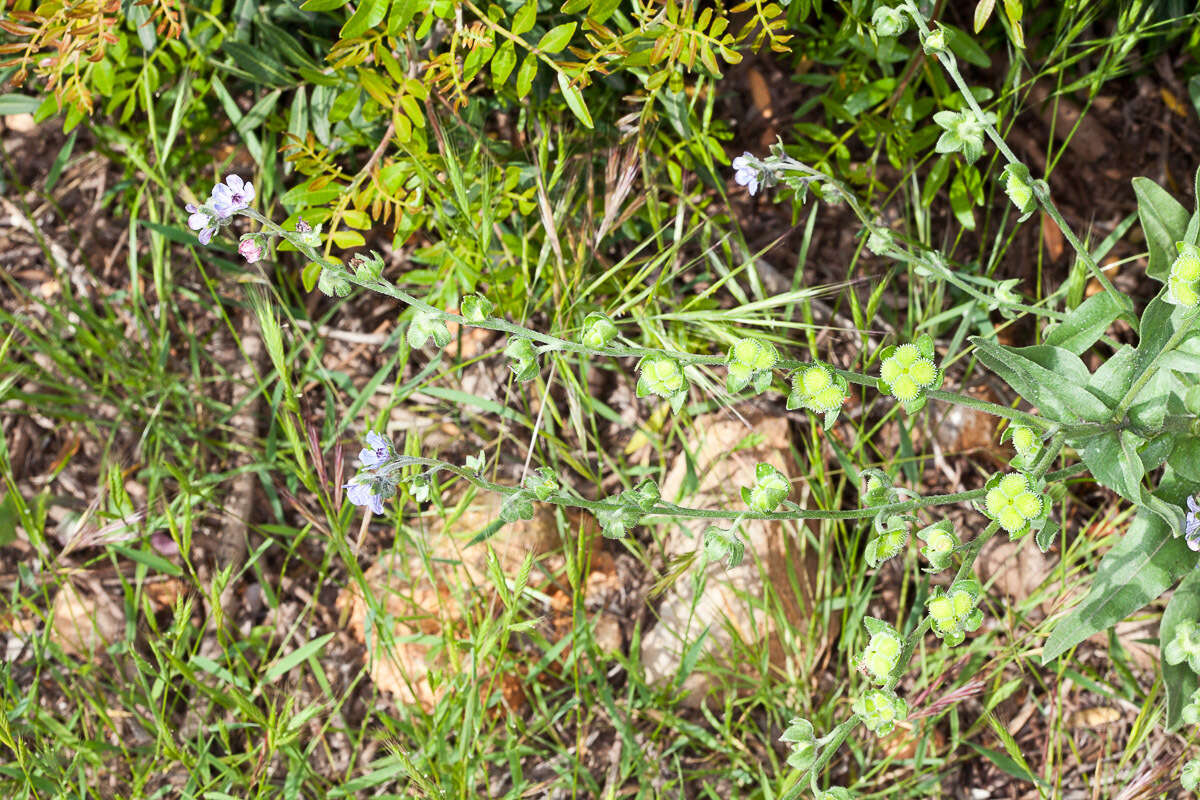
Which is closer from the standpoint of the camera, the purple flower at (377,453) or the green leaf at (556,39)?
the purple flower at (377,453)

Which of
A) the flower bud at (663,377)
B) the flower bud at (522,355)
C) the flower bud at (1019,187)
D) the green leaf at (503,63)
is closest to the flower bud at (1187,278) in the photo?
the flower bud at (1019,187)

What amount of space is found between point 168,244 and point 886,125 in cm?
189

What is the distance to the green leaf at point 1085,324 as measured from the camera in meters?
1.96

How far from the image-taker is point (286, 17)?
2.32m

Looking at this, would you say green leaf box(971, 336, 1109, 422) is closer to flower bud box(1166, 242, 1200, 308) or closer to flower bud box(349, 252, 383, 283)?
flower bud box(1166, 242, 1200, 308)

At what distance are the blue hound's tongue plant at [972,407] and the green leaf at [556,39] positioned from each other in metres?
0.40

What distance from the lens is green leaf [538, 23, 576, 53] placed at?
6.40ft

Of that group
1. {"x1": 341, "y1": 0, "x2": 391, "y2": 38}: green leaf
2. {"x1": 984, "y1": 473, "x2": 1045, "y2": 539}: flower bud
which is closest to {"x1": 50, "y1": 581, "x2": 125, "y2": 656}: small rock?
{"x1": 341, "y1": 0, "x2": 391, "y2": 38}: green leaf

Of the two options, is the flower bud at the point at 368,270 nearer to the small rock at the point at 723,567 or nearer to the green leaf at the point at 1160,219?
the small rock at the point at 723,567

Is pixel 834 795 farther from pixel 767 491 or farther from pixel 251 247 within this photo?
pixel 251 247

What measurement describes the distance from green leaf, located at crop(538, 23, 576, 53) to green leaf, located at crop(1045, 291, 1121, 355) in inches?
41.4

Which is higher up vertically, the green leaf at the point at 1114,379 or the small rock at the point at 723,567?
the green leaf at the point at 1114,379

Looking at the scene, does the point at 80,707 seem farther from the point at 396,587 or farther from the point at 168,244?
the point at 168,244

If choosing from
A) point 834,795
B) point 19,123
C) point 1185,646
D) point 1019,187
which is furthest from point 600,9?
point 19,123
